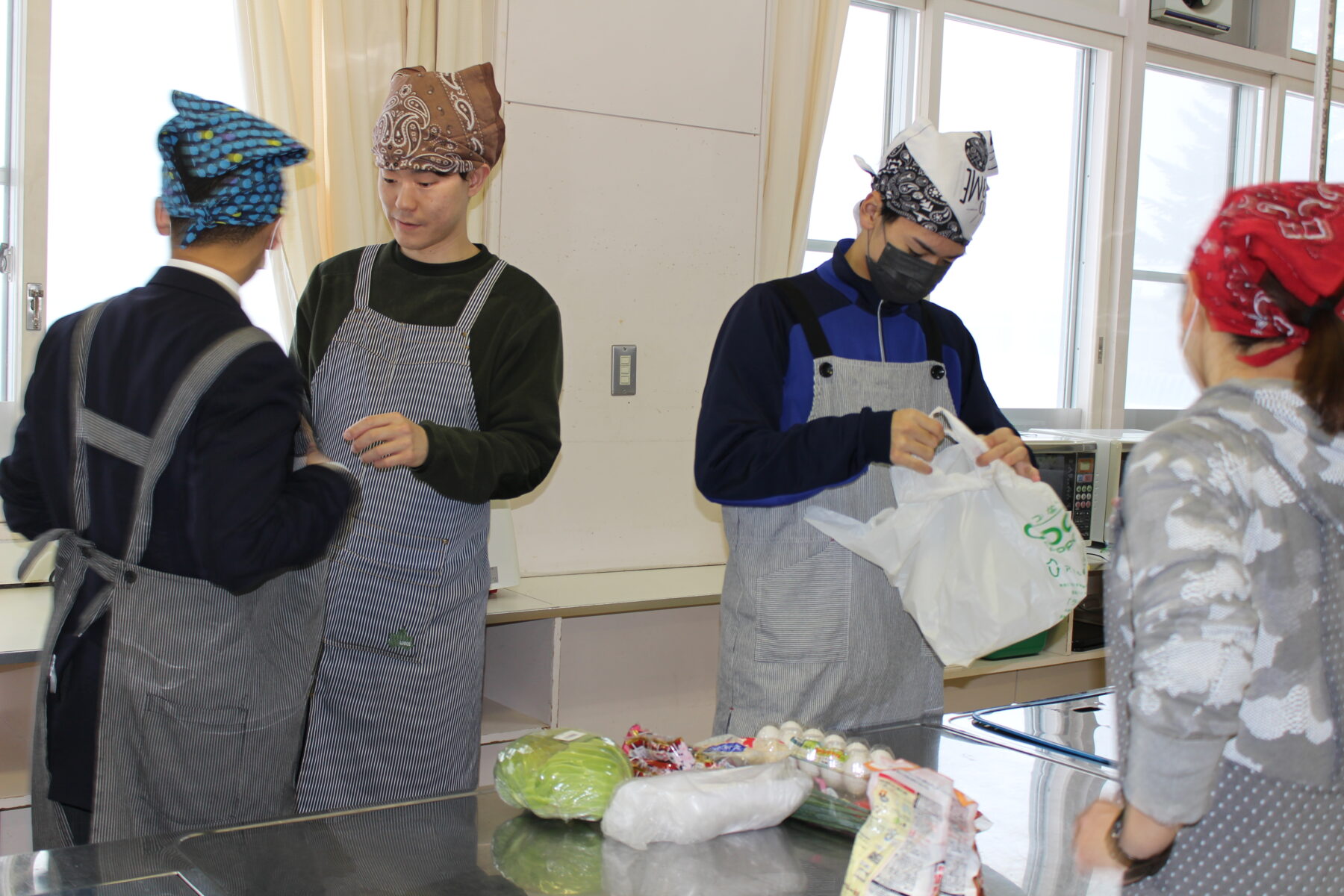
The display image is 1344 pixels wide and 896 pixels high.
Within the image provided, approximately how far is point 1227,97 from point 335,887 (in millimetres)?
4681

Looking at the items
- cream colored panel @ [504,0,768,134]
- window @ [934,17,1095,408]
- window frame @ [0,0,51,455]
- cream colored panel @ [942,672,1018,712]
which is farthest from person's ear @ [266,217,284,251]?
window @ [934,17,1095,408]

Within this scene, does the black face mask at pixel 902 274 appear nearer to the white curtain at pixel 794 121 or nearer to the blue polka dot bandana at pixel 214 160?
the blue polka dot bandana at pixel 214 160

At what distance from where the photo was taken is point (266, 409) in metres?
1.26

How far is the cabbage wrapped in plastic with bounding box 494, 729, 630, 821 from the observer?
113cm

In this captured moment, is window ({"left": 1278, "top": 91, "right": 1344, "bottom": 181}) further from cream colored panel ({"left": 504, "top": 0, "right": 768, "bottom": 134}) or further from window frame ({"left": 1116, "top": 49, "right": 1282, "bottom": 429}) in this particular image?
cream colored panel ({"left": 504, "top": 0, "right": 768, "bottom": 134})

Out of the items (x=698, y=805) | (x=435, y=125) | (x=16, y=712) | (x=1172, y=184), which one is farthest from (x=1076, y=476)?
(x=16, y=712)

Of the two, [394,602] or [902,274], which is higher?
[902,274]

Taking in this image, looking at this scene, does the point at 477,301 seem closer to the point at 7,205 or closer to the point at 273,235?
the point at 273,235

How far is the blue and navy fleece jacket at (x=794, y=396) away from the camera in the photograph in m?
1.59

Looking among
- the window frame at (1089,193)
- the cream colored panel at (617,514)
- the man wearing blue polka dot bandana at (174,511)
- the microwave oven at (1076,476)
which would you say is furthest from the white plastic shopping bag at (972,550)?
the window frame at (1089,193)

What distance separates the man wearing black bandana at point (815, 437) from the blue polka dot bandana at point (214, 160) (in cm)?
68

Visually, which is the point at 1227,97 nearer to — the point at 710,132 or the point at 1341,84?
the point at 1341,84

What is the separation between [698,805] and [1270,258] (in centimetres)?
69

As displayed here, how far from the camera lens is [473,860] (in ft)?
3.50
